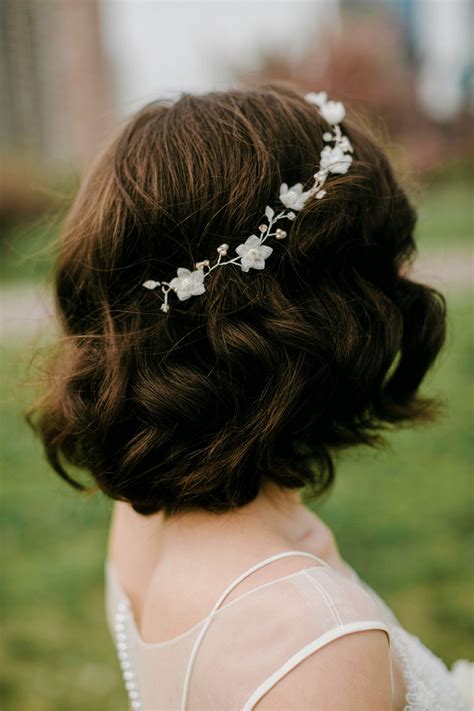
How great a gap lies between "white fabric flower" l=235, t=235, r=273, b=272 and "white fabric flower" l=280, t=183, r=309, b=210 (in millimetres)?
100

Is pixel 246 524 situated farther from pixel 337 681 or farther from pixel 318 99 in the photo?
pixel 318 99

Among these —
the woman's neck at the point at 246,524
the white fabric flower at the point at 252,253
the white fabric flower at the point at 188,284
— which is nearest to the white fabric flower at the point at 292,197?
the white fabric flower at the point at 252,253

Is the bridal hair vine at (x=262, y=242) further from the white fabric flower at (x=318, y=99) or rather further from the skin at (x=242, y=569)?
the skin at (x=242, y=569)

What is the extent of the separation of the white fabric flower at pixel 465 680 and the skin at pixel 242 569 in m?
0.47

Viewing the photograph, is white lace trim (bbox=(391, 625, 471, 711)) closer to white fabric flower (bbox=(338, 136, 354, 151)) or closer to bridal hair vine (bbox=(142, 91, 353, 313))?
bridal hair vine (bbox=(142, 91, 353, 313))

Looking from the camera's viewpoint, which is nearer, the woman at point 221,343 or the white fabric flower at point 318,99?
the woman at point 221,343

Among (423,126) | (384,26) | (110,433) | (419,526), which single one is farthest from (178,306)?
(384,26)

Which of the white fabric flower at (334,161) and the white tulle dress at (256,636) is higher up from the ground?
the white fabric flower at (334,161)

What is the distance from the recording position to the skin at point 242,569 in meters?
1.11

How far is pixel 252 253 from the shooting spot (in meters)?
1.36

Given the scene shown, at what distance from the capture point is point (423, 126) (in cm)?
2250

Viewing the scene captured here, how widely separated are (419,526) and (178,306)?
3.04m

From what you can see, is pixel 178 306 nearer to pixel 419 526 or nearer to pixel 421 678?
pixel 421 678

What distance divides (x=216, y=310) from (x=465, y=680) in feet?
4.21
